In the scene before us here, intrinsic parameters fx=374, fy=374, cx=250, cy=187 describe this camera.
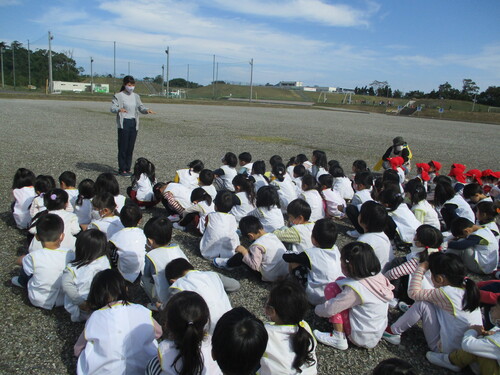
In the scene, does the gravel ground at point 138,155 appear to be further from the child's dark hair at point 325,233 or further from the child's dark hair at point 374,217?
the child's dark hair at point 374,217

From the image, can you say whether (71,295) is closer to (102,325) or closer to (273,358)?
(102,325)

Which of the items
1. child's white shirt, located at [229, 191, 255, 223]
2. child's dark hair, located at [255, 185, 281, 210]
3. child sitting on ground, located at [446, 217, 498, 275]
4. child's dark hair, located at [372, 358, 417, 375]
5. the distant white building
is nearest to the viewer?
child's dark hair, located at [372, 358, 417, 375]

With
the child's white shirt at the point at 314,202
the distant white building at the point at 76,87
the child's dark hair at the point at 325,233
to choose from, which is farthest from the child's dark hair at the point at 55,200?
the distant white building at the point at 76,87

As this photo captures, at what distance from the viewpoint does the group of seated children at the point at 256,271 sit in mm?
2285

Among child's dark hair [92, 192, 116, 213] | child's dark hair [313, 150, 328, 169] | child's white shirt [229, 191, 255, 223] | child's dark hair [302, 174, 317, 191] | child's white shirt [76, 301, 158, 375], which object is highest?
child's dark hair [313, 150, 328, 169]

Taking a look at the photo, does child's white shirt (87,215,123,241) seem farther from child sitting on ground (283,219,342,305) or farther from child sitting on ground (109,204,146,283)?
child sitting on ground (283,219,342,305)

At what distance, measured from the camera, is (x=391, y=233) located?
457 centimetres

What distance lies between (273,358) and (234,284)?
1.35 metres

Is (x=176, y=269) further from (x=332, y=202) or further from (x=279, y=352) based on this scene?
(x=332, y=202)

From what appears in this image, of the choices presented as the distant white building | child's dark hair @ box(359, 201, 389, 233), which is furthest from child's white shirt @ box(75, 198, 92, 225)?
the distant white building

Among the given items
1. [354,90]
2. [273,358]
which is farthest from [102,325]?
[354,90]

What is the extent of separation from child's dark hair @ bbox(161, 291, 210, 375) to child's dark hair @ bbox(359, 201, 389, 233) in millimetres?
2244

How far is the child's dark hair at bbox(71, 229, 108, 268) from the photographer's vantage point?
2984 millimetres

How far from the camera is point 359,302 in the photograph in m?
2.84
